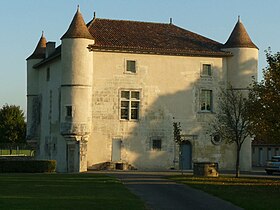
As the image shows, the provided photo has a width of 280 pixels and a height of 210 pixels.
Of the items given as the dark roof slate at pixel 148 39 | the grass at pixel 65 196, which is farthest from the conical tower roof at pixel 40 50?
the grass at pixel 65 196

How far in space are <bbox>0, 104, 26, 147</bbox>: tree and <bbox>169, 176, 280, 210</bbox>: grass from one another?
65.1 metres

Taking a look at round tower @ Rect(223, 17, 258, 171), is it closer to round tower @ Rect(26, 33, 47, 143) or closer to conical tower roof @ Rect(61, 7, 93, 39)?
conical tower roof @ Rect(61, 7, 93, 39)

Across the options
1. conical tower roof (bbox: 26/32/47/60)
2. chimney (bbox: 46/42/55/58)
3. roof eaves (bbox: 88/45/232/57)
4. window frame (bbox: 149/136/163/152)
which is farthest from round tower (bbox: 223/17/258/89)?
conical tower roof (bbox: 26/32/47/60)

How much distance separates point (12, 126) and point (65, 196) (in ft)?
244

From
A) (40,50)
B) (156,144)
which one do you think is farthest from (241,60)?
(40,50)

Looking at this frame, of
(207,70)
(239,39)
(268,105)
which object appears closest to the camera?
(268,105)

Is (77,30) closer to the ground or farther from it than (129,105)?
farther from it

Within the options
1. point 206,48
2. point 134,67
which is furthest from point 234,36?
point 134,67

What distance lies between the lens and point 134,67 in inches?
1978

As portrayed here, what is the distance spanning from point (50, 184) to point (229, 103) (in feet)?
62.1

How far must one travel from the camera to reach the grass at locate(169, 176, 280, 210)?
72.7 ft

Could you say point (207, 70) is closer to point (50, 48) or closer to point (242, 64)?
point (242, 64)

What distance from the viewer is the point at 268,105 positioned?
3141cm

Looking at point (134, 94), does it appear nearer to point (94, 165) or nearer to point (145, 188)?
point (94, 165)
